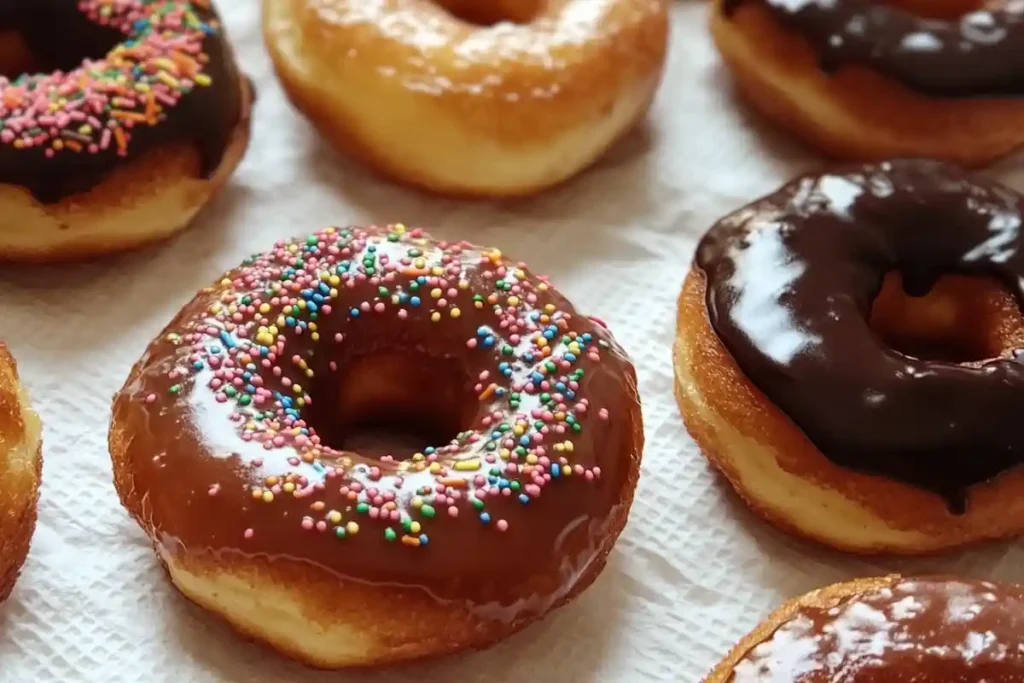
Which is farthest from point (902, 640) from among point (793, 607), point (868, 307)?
point (868, 307)

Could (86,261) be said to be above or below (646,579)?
above

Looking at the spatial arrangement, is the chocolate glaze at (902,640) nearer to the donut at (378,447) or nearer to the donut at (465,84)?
the donut at (378,447)

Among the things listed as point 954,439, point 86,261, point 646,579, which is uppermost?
point 954,439

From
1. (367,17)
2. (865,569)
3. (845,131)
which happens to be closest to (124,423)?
(367,17)

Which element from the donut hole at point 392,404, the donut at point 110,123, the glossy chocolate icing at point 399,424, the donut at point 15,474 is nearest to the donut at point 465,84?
the donut at point 110,123

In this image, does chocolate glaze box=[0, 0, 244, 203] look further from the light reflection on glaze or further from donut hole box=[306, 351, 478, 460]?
donut hole box=[306, 351, 478, 460]

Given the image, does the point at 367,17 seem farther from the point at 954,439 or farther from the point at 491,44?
the point at 954,439

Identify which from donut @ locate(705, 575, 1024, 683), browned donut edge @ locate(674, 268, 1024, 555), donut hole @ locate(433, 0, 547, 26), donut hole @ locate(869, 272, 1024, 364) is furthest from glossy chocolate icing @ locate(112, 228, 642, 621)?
donut hole @ locate(433, 0, 547, 26)

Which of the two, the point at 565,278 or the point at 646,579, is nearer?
the point at 646,579
